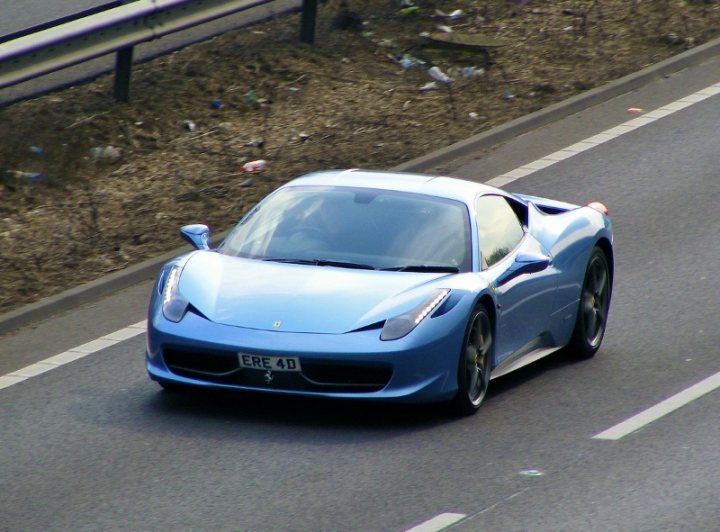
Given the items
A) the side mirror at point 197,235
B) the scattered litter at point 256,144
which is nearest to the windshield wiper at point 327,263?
the side mirror at point 197,235

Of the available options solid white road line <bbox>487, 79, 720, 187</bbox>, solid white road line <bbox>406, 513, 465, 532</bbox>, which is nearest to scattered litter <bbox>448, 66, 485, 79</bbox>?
solid white road line <bbox>487, 79, 720, 187</bbox>

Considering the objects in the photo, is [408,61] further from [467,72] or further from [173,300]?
[173,300]

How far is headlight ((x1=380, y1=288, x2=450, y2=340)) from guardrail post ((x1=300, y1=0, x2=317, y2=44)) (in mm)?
9148

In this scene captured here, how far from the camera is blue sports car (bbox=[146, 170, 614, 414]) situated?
890cm

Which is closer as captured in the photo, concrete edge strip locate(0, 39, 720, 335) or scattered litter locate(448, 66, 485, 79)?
concrete edge strip locate(0, 39, 720, 335)

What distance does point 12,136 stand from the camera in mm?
14797

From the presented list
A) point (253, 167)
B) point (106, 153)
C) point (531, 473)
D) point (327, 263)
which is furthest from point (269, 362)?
point (106, 153)

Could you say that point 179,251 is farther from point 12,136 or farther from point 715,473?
point 715,473

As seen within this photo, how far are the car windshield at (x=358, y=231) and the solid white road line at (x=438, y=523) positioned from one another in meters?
2.29

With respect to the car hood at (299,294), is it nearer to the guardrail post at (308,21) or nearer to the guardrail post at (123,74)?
the guardrail post at (123,74)

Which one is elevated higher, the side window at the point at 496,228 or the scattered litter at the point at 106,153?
the side window at the point at 496,228

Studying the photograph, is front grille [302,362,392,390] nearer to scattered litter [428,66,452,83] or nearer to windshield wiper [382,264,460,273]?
windshield wiper [382,264,460,273]

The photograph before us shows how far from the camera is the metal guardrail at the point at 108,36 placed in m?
14.3

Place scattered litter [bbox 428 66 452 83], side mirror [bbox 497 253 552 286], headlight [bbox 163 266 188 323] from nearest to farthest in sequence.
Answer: headlight [bbox 163 266 188 323] → side mirror [bbox 497 253 552 286] → scattered litter [bbox 428 66 452 83]
